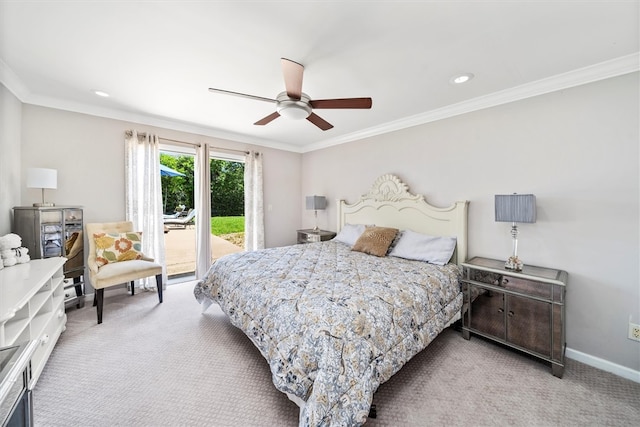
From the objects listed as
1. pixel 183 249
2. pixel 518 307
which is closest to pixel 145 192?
pixel 183 249

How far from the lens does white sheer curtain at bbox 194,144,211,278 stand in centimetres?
406

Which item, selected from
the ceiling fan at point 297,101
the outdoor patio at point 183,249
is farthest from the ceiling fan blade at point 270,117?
the outdoor patio at point 183,249

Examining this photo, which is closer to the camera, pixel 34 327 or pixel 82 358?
pixel 34 327

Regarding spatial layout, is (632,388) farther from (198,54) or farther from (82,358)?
(82,358)

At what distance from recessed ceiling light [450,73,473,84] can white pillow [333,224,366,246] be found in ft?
7.07

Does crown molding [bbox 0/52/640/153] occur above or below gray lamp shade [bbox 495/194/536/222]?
above

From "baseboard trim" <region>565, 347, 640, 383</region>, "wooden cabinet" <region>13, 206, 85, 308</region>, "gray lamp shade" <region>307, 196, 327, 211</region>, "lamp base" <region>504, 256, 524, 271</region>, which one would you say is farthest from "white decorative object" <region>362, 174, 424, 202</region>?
"wooden cabinet" <region>13, 206, 85, 308</region>

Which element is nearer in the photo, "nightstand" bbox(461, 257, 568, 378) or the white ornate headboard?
"nightstand" bbox(461, 257, 568, 378)

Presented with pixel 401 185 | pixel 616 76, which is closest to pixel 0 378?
pixel 401 185

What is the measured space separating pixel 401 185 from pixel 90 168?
4165mm

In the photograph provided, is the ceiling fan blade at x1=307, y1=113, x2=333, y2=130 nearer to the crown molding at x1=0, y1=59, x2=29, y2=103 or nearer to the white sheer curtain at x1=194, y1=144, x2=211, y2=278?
the white sheer curtain at x1=194, y1=144, x2=211, y2=278

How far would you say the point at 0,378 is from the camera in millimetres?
821

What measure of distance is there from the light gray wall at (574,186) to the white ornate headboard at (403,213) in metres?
0.14

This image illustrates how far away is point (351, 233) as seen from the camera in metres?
3.82
